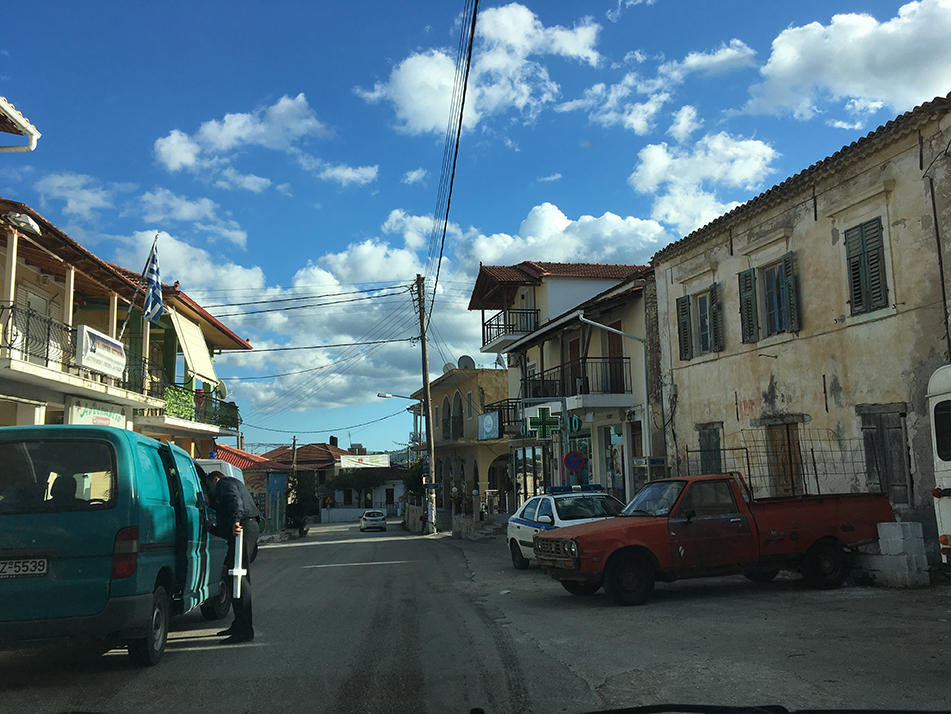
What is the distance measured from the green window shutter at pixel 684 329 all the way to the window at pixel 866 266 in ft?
20.1

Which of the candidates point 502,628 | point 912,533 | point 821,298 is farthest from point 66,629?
point 821,298

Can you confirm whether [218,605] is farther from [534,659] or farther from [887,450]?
[887,450]

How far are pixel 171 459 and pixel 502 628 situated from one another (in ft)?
13.6

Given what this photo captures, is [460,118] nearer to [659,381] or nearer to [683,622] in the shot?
[683,622]

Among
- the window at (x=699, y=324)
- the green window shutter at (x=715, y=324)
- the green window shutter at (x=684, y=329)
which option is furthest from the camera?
the green window shutter at (x=684, y=329)

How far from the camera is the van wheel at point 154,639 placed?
262 inches

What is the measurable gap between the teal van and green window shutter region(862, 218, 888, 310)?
12338 millimetres

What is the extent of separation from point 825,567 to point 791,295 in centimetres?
660

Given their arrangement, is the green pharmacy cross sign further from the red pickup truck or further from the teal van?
the teal van

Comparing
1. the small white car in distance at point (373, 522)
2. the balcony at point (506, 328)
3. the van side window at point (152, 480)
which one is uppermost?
the balcony at point (506, 328)

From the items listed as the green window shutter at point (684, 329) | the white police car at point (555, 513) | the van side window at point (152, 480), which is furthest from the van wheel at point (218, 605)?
the green window shutter at point (684, 329)

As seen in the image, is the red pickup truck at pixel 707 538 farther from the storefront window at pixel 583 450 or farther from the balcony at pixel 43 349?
the storefront window at pixel 583 450

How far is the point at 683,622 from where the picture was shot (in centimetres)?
898

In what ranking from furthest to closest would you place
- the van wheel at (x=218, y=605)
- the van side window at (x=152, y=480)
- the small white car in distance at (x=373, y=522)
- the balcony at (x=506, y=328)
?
the small white car in distance at (x=373, y=522) < the balcony at (x=506, y=328) < the van wheel at (x=218, y=605) < the van side window at (x=152, y=480)
